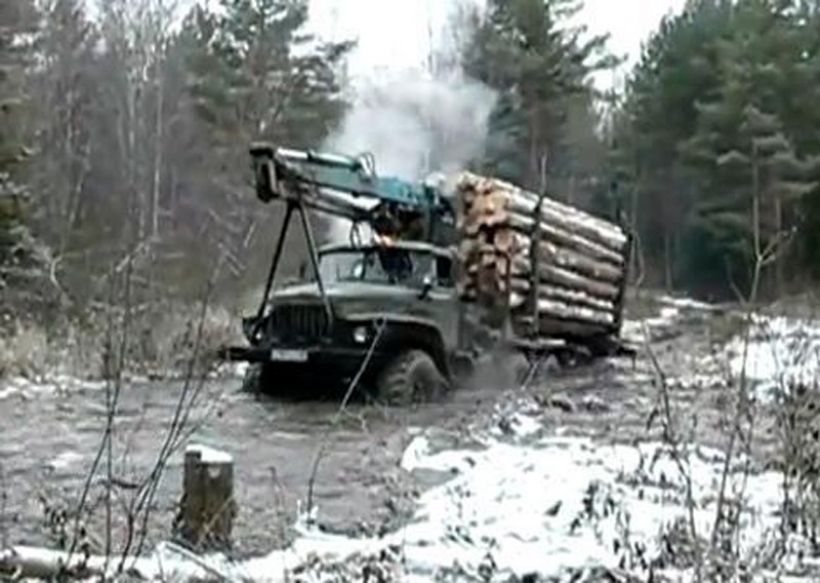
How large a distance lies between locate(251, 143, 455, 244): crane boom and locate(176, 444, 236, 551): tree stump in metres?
7.66

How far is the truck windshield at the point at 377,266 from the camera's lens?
15.1m

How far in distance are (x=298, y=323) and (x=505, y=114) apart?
27363 mm

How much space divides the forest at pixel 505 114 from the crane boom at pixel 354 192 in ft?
25.0

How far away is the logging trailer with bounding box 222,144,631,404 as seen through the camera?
1432cm

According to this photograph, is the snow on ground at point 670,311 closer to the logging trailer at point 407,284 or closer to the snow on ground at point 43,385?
the logging trailer at point 407,284

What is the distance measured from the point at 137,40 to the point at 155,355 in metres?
19.1

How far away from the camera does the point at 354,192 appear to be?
15508 mm

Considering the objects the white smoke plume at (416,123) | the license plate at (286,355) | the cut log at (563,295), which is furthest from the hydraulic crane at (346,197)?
the white smoke plume at (416,123)

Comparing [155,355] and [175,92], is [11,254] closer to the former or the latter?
[155,355]

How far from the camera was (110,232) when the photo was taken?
2723 cm

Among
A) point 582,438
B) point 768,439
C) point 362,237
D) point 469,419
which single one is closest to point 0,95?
point 362,237

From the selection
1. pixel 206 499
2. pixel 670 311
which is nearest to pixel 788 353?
pixel 206 499

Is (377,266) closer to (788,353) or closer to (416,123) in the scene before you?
(788,353)

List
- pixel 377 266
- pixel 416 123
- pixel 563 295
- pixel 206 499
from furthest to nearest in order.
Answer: pixel 416 123 → pixel 563 295 → pixel 377 266 → pixel 206 499
